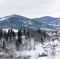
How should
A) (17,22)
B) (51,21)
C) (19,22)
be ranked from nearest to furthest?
1. (17,22)
2. (19,22)
3. (51,21)

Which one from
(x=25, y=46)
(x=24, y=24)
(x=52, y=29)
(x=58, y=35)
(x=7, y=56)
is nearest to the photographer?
(x=7, y=56)

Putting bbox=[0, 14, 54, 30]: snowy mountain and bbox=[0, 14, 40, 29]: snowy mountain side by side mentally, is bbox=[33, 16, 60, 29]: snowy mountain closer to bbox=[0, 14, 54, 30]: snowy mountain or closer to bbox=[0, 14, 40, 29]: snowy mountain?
bbox=[0, 14, 54, 30]: snowy mountain

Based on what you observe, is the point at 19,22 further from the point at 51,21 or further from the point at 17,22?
the point at 51,21

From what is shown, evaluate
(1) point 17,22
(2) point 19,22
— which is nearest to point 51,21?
(2) point 19,22

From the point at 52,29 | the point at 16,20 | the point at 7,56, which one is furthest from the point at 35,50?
the point at 16,20

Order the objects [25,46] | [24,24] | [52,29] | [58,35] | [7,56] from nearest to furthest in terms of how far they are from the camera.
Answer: [7,56] < [25,46] < [58,35] < [52,29] < [24,24]

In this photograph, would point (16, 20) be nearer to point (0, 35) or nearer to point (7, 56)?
point (0, 35)

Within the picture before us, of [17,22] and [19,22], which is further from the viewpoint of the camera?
[19,22]

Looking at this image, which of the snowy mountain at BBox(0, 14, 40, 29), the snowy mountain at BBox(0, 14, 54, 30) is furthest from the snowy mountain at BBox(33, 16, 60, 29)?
the snowy mountain at BBox(0, 14, 40, 29)

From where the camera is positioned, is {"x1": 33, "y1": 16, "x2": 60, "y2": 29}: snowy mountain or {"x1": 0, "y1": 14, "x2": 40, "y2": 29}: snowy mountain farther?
{"x1": 33, "y1": 16, "x2": 60, "y2": 29}: snowy mountain

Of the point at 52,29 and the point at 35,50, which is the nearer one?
the point at 35,50

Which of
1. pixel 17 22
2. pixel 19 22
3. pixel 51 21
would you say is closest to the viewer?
pixel 17 22
